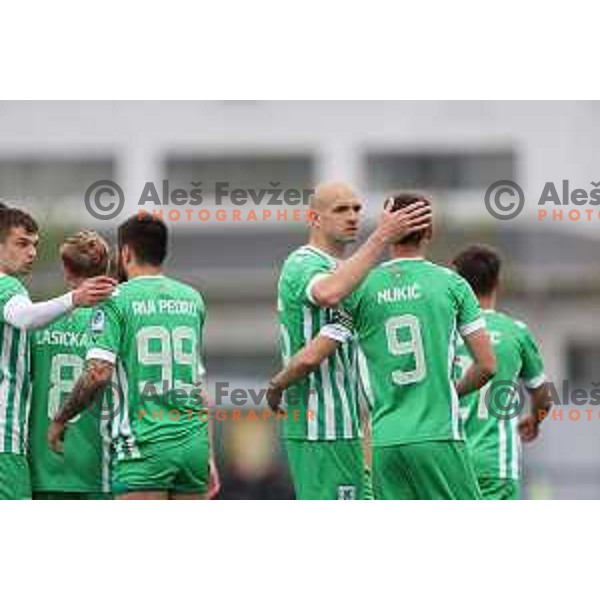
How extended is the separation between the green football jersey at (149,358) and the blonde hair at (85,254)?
44 centimetres

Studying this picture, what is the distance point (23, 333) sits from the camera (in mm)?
12695

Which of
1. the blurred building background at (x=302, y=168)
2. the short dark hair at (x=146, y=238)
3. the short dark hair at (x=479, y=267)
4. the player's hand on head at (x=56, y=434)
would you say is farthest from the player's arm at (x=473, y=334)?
the blurred building background at (x=302, y=168)

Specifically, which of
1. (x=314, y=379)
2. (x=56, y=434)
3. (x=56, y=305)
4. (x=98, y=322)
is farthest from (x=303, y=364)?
(x=56, y=434)

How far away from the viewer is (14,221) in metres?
12.6

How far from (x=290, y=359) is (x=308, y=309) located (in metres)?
0.33

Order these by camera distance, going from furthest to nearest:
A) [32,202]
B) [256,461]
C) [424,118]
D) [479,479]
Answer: [424,118]
[32,202]
[256,461]
[479,479]

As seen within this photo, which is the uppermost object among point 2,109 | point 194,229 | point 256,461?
point 2,109

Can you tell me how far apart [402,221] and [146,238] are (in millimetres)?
1785

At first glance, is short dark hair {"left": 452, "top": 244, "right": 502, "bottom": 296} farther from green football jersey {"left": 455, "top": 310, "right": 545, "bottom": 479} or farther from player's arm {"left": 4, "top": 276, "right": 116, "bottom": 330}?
player's arm {"left": 4, "top": 276, "right": 116, "bottom": 330}

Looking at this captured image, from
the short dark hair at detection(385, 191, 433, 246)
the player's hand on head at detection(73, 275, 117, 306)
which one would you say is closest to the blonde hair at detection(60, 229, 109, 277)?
the player's hand on head at detection(73, 275, 117, 306)

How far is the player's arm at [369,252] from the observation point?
37.7 ft

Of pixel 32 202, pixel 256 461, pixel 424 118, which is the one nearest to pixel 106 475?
pixel 256 461

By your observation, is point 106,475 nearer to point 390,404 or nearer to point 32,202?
point 390,404

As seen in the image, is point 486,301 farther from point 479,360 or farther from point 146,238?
point 146,238
